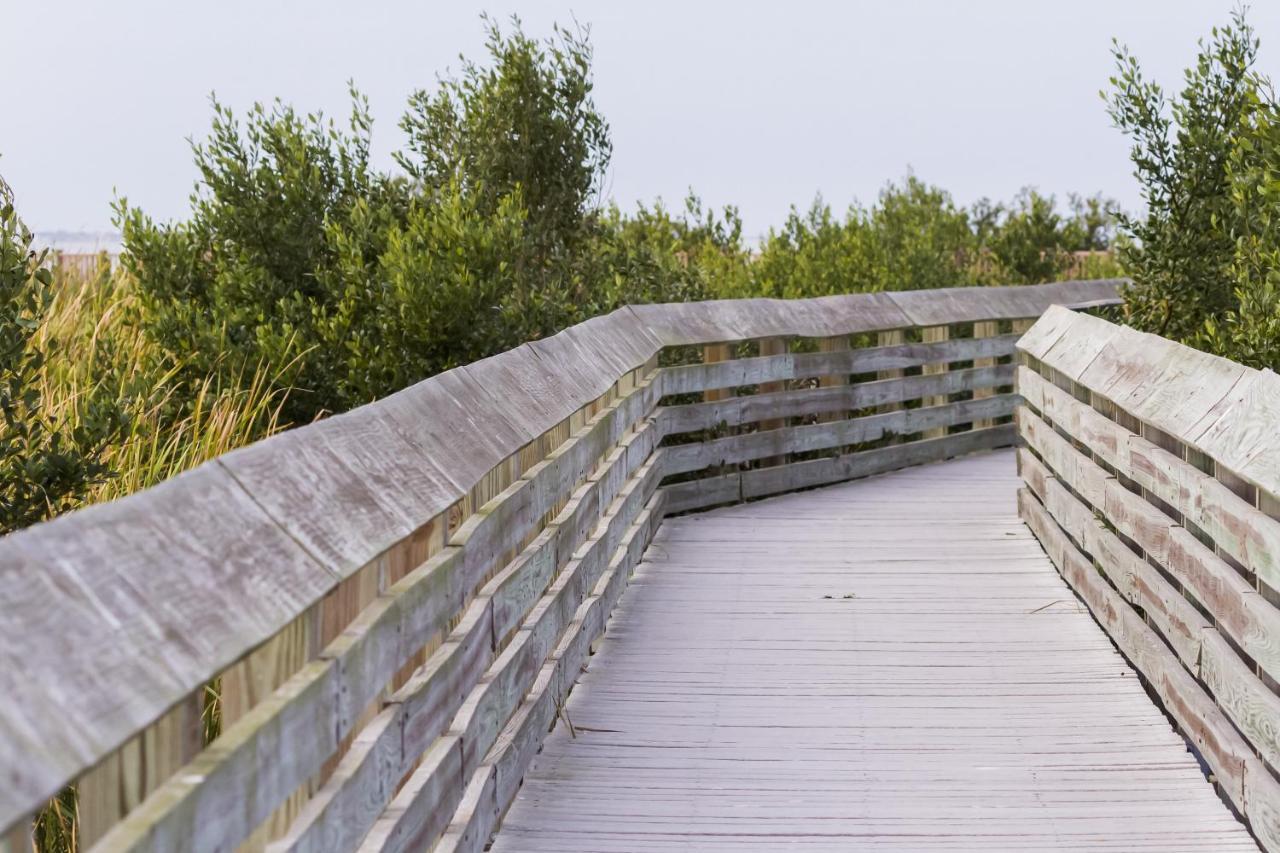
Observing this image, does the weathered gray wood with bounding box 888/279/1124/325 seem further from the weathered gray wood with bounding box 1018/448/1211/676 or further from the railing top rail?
the railing top rail

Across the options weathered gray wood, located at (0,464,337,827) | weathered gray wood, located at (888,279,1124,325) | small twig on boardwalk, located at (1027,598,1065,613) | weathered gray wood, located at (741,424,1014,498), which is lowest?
small twig on boardwalk, located at (1027,598,1065,613)

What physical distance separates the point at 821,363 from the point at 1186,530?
5034mm

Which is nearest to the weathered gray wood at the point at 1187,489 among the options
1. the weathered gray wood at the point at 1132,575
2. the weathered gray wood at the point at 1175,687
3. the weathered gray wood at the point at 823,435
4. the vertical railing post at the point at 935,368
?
the weathered gray wood at the point at 1132,575

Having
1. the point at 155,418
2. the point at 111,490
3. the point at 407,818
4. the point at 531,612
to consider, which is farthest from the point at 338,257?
the point at 407,818

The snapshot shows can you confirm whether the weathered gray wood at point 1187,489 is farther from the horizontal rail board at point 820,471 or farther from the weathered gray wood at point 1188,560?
the horizontal rail board at point 820,471

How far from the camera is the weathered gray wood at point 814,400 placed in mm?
8648

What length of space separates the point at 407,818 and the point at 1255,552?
215cm

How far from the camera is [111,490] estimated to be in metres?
5.44

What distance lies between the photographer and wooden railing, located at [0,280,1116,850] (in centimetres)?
167

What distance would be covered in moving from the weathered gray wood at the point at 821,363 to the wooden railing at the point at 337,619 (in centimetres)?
168

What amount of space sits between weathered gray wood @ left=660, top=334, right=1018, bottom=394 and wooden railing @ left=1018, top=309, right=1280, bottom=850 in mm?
2279

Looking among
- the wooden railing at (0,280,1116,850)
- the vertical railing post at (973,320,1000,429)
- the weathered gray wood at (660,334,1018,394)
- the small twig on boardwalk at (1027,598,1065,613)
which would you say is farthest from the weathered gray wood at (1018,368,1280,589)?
the vertical railing post at (973,320,1000,429)

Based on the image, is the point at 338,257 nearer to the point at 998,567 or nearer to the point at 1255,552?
the point at 998,567

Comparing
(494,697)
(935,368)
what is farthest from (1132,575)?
(935,368)
